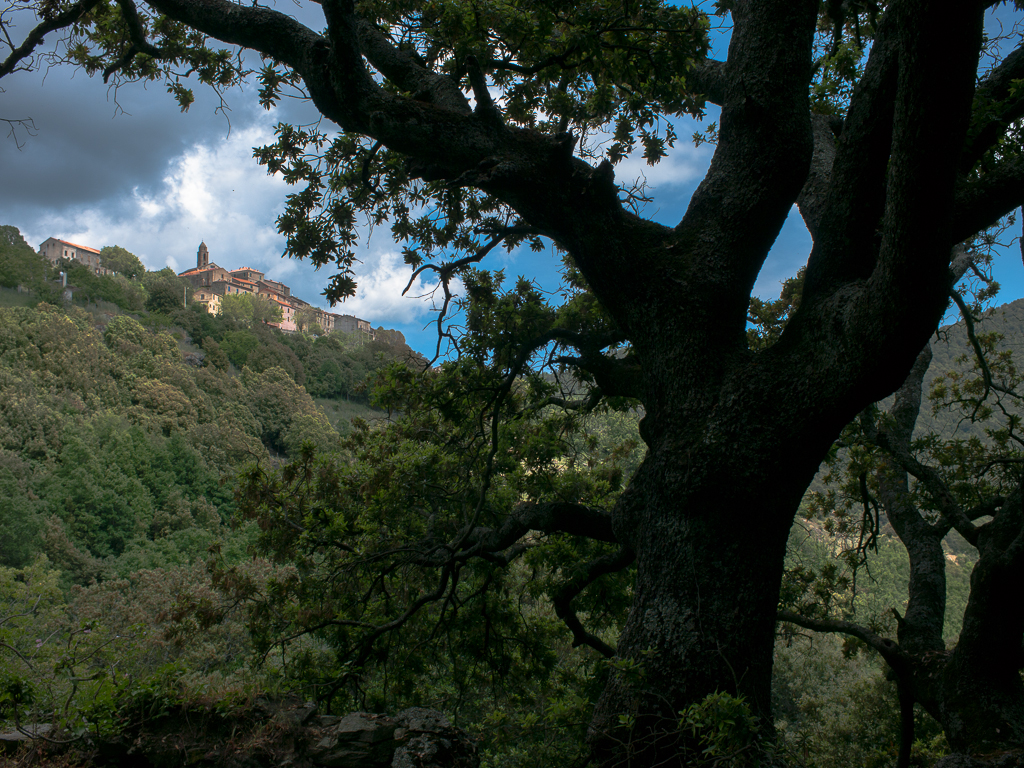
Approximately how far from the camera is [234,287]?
93.8 m

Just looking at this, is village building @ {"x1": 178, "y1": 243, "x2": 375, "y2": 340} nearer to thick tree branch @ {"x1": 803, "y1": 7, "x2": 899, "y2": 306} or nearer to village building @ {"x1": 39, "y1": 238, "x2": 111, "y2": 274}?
village building @ {"x1": 39, "y1": 238, "x2": 111, "y2": 274}

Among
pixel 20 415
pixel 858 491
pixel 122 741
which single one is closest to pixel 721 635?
pixel 122 741

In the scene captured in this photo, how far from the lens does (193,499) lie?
42094 millimetres

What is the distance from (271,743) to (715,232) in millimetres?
3751

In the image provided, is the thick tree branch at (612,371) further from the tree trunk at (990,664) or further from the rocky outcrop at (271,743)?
the rocky outcrop at (271,743)

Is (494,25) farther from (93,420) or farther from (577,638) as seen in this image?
(93,420)

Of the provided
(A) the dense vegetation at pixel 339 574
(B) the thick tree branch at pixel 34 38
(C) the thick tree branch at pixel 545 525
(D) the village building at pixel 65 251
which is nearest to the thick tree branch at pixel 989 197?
(C) the thick tree branch at pixel 545 525

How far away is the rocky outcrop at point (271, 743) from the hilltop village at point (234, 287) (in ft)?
251

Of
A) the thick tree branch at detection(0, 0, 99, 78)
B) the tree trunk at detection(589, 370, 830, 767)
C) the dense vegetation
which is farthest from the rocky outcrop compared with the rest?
the thick tree branch at detection(0, 0, 99, 78)

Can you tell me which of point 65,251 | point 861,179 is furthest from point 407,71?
point 65,251

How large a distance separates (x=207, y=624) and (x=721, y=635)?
4520mm

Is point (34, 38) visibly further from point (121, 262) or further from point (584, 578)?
point (121, 262)

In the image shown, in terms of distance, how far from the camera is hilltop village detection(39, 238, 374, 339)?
80106 millimetres

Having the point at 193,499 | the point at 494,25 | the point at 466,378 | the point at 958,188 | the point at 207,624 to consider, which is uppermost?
the point at 494,25
